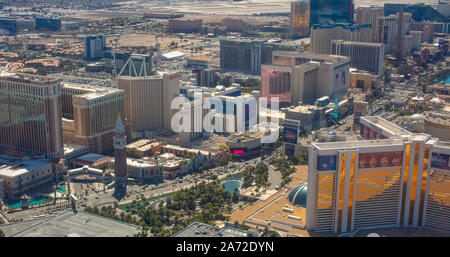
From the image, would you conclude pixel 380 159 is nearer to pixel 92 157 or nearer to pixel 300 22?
pixel 92 157

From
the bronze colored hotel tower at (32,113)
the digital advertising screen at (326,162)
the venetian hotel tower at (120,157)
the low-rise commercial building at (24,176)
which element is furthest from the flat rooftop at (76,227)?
the bronze colored hotel tower at (32,113)

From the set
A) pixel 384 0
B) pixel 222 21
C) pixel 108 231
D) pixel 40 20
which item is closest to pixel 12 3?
pixel 40 20

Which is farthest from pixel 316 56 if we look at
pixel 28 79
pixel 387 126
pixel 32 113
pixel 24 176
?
pixel 24 176

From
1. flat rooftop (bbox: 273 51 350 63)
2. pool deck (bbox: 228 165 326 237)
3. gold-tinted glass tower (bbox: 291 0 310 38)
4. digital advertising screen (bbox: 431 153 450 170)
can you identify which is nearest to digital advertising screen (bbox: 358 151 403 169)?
digital advertising screen (bbox: 431 153 450 170)

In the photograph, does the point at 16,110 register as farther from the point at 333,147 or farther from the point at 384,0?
the point at 384,0

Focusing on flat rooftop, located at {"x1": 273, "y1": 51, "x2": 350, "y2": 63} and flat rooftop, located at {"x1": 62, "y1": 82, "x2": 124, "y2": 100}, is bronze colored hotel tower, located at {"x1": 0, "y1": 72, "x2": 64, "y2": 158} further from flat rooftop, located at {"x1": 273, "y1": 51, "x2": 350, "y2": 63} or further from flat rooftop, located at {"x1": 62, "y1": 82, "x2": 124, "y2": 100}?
flat rooftop, located at {"x1": 273, "y1": 51, "x2": 350, "y2": 63}
